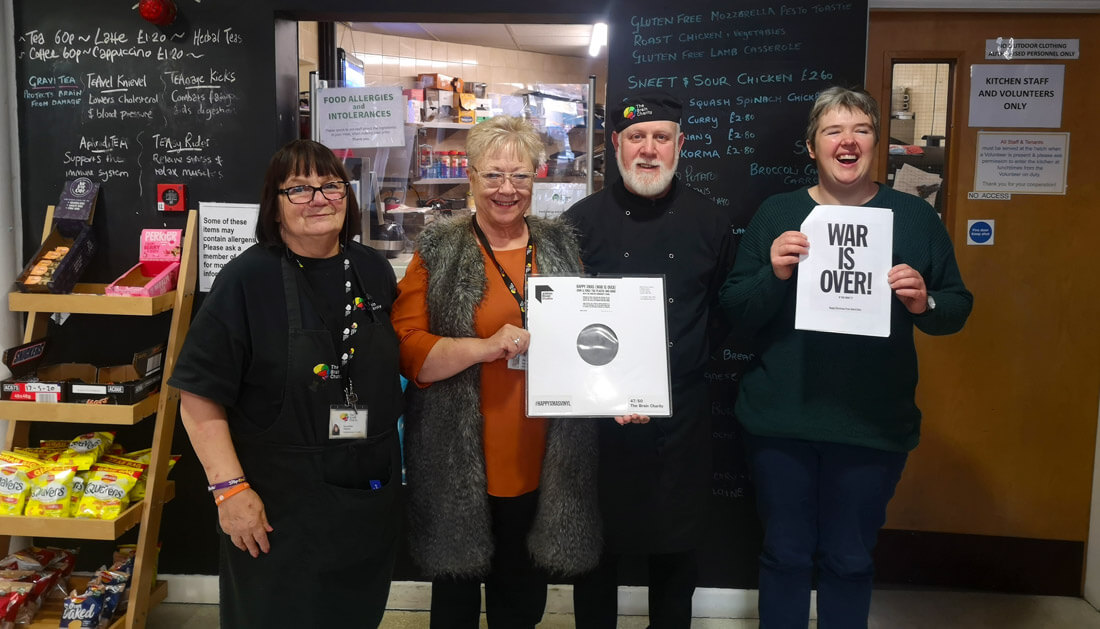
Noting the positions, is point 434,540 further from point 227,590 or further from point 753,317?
point 753,317

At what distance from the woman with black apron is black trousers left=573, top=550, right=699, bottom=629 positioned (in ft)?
2.39

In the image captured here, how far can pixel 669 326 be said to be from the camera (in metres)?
2.08

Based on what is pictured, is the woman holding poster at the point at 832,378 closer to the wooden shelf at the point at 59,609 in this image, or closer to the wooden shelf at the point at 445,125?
the wooden shelf at the point at 445,125

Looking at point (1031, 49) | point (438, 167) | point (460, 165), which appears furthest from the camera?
point (460, 165)

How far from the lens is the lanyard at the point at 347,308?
169 centimetres

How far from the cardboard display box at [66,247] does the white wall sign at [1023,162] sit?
353 centimetres

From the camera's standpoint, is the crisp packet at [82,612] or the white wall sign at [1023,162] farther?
the white wall sign at [1023,162]

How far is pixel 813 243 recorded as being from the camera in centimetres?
193

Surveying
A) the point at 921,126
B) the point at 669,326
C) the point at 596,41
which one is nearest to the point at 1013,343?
the point at 921,126

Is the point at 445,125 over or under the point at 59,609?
over

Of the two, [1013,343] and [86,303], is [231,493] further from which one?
[1013,343]

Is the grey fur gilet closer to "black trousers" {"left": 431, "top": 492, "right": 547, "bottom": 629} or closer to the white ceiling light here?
"black trousers" {"left": 431, "top": 492, "right": 547, "bottom": 629}

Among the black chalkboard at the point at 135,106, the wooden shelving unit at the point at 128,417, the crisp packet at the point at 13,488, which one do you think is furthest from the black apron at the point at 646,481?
the crisp packet at the point at 13,488

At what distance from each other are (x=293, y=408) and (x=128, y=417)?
1.15m
